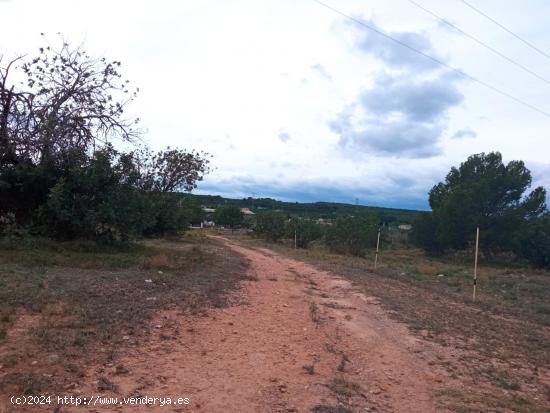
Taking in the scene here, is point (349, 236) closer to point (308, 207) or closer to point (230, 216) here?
point (230, 216)

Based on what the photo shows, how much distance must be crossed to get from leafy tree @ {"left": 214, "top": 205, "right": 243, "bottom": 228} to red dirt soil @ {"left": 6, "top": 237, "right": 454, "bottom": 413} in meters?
65.2

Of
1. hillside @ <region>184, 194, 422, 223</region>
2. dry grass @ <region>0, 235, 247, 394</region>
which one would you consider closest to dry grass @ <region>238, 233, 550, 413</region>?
dry grass @ <region>0, 235, 247, 394</region>

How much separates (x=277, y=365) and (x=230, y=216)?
230ft

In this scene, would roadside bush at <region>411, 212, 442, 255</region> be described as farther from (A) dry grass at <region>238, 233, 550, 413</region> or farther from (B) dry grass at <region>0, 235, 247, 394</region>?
(B) dry grass at <region>0, 235, 247, 394</region>

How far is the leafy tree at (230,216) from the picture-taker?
75.1m

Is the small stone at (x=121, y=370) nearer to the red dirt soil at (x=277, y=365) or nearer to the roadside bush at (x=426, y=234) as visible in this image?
the red dirt soil at (x=277, y=365)

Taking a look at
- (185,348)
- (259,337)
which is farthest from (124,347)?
(259,337)

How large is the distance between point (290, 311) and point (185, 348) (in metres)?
3.59

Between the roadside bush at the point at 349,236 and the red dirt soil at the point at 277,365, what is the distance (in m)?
24.5

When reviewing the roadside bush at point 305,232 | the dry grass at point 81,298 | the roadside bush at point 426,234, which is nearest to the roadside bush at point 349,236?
the roadside bush at point 305,232

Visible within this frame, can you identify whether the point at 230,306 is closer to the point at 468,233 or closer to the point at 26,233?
the point at 26,233

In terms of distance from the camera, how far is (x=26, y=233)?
49.2ft

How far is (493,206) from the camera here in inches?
1404

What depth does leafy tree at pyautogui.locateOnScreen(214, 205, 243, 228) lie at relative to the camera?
246 feet
